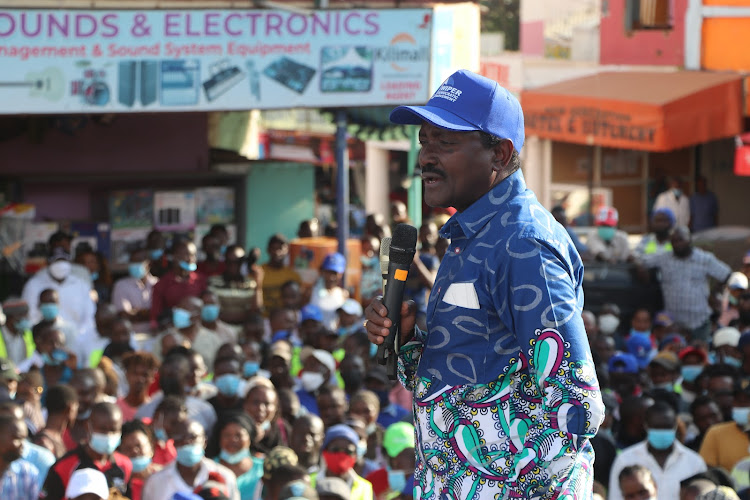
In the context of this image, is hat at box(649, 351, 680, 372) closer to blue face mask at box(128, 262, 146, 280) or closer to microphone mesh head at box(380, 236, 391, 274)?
blue face mask at box(128, 262, 146, 280)

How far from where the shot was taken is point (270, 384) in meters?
7.72

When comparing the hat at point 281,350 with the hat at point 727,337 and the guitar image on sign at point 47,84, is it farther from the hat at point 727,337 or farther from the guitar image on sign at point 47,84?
the hat at point 727,337

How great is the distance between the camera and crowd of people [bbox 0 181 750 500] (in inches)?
262

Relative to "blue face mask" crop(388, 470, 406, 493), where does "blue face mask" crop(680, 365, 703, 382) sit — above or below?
above

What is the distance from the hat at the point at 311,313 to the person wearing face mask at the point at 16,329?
2142mm

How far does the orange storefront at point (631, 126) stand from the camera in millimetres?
14539

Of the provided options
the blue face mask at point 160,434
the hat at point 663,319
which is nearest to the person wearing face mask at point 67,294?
the blue face mask at point 160,434

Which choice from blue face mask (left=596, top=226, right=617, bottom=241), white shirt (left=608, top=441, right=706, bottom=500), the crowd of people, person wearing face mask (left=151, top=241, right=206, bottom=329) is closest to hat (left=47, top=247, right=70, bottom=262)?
the crowd of people

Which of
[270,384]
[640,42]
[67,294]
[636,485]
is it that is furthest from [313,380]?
[640,42]

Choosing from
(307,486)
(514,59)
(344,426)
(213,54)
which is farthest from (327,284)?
(514,59)

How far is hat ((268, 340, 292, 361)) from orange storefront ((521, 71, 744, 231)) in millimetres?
7187

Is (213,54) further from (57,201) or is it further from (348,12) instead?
(57,201)

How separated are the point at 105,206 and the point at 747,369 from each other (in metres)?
7.22

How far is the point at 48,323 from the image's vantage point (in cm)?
898
